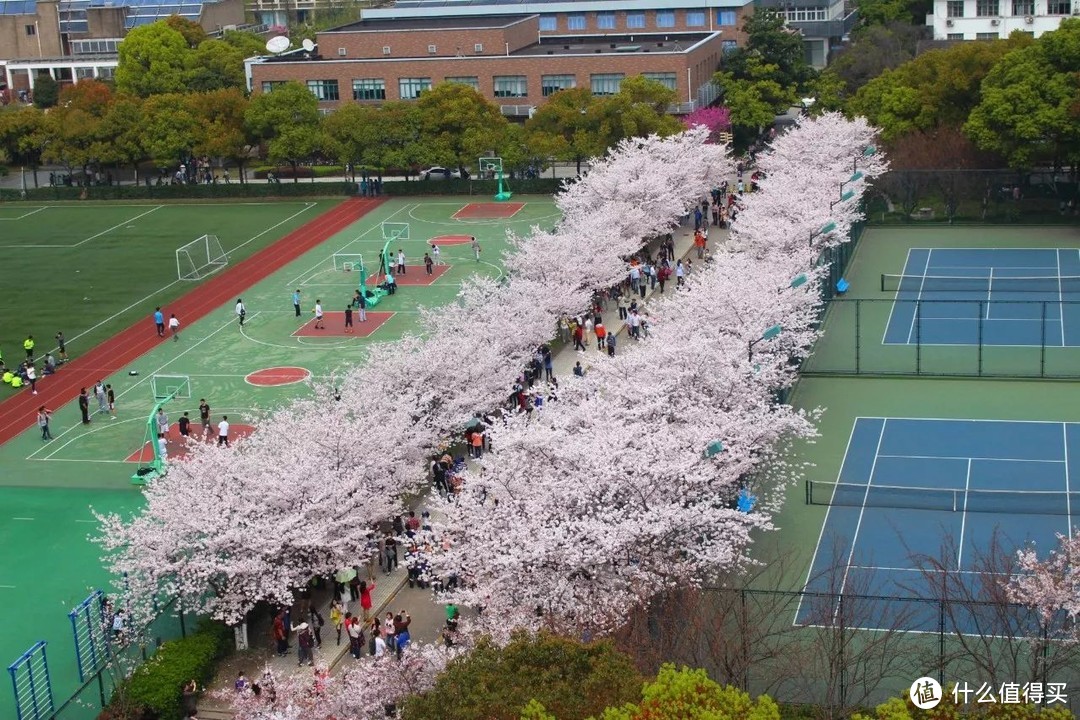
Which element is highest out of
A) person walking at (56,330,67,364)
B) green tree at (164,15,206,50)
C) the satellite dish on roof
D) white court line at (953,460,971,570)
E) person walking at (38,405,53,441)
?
green tree at (164,15,206,50)

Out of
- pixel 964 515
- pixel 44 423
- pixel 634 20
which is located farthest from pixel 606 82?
pixel 964 515

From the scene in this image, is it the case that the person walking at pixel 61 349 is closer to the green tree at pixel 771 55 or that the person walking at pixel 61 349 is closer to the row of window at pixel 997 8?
the green tree at pixel 771 55

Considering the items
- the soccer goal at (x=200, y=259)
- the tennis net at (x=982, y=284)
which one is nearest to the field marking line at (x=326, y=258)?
the soccer goal at (x=200, y=259)

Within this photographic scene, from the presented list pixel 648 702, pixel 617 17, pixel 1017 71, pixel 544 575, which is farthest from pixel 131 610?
pixel 617 17

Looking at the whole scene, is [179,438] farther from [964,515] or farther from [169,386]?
[964,515]

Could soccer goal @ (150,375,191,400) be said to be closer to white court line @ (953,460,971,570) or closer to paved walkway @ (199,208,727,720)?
paved walkway @ (199,208,727,720)

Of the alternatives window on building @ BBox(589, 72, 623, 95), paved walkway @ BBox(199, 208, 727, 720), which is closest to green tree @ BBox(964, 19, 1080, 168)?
window on building @ BBox(589, 72, 623, 95)

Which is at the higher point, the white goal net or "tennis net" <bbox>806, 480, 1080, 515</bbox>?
the white goal net
